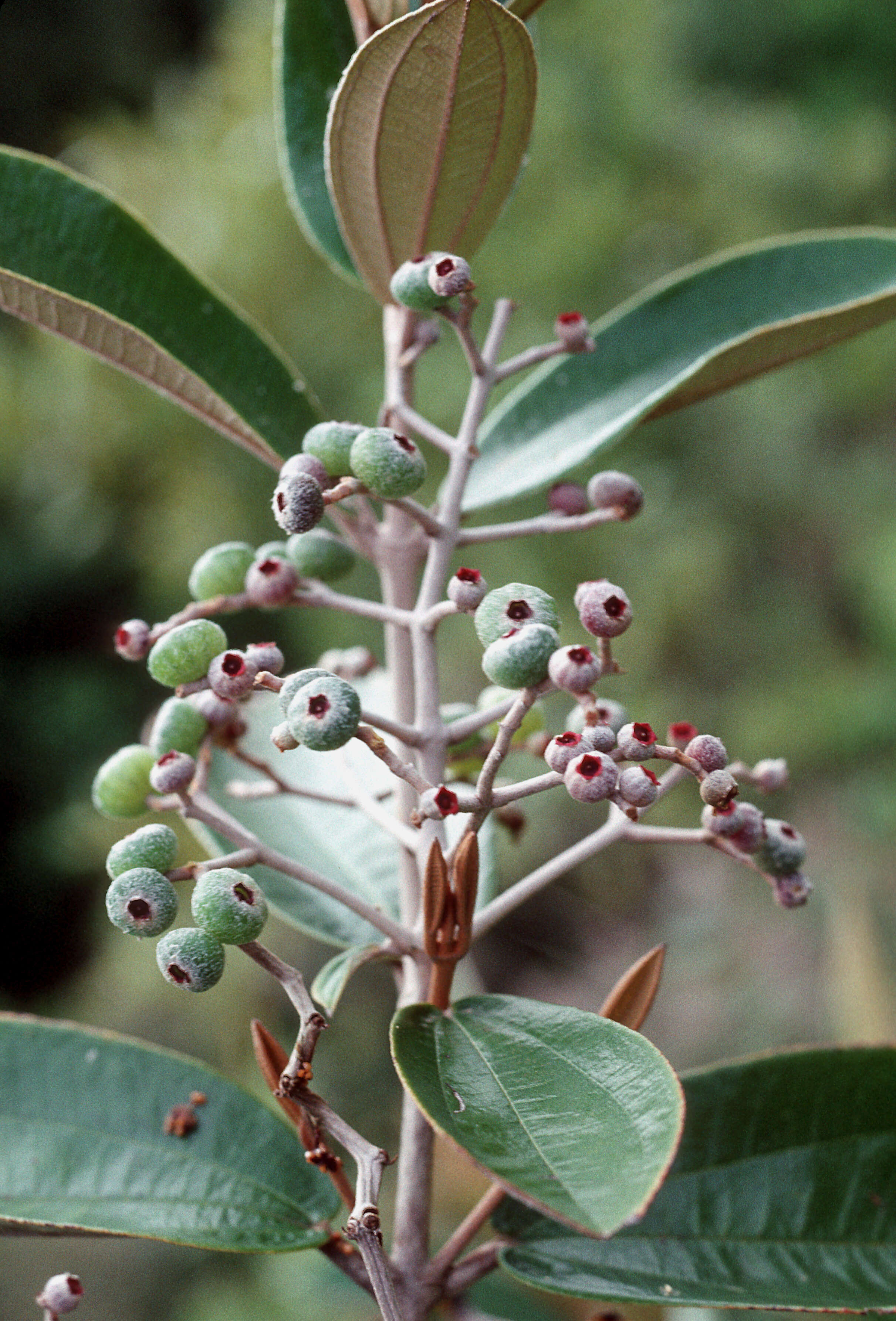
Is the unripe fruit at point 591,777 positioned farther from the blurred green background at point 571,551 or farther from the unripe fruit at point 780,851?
the blurred green background at point 571,551

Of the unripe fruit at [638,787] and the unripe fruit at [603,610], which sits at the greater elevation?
the unripe fruit at [603,610]

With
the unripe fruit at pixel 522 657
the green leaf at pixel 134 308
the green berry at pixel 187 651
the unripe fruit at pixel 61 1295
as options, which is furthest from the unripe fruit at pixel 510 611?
the unripe fruit at pixel 61 1295

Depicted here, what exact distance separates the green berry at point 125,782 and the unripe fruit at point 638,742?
0.26 metres

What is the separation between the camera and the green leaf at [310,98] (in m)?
0.65

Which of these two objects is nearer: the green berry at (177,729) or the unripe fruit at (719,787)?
the unripe fruit at (719,787)

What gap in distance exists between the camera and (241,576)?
22.1 inches

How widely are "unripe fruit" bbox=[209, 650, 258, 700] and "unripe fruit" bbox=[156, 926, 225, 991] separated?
0.11 meters

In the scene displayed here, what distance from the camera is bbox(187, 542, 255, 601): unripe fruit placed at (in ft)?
1.82

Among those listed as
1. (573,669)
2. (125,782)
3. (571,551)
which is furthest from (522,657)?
(571,551)

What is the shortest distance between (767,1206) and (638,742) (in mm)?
307

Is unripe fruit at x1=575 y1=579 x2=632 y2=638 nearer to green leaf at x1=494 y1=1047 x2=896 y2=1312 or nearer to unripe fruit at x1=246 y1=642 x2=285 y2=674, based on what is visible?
unripe fruit at x1=246 y1=642 x2=285 y2=674

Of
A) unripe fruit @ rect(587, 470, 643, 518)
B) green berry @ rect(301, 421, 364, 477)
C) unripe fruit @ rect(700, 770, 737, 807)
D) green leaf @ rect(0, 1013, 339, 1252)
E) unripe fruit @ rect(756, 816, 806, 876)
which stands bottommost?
green leaf @ rect(0, 1013, 339, 1252)

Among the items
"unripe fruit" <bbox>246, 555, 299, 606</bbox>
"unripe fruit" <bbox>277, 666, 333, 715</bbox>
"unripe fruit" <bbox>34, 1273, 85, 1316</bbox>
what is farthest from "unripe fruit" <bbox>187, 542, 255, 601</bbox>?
"unripe fruit" <bbox>34, 1273, 85, 1316</bbox>

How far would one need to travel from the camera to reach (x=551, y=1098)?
0.43 m
